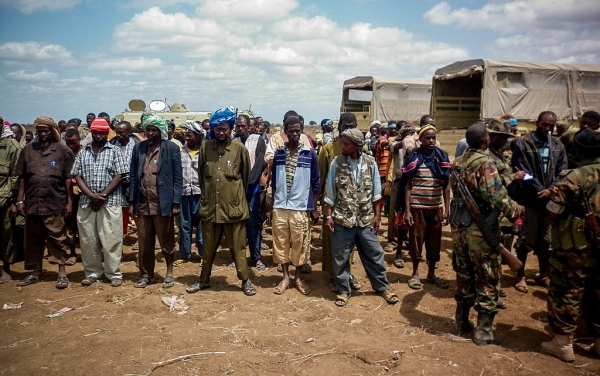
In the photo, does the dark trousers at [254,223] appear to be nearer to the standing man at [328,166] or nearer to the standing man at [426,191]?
the standing man at [328,166]

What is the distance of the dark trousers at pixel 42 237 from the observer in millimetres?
5230

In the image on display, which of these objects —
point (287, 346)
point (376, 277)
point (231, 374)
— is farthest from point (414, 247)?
point (231, 374)

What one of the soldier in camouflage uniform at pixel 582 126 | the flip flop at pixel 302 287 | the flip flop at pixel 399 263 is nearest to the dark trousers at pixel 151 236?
the flip flop at pixel 302 287

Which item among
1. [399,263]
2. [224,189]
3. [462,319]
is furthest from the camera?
[399,263]

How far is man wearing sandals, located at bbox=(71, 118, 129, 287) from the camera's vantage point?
5141 millimetres

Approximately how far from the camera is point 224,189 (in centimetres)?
484

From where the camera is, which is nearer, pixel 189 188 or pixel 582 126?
pixel 582 126

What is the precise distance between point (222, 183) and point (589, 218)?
11.6 ft

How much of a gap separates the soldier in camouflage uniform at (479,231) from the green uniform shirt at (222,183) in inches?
93.1

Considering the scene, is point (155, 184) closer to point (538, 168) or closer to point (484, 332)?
point (484, 332)

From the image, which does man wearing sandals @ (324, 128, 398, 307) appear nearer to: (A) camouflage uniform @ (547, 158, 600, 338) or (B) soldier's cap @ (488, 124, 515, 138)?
(B) soldier's cap @ (488, 124, 515, 138)

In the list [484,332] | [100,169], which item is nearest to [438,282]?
[484,332]

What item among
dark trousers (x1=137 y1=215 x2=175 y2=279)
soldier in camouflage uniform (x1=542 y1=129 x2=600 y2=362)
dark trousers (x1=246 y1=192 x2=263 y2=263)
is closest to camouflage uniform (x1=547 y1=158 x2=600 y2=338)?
soldier in camouflage uniform (x1=542 y1=129 x2=600 y2=362)


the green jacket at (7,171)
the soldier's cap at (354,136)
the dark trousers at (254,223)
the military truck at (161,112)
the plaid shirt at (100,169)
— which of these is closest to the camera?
the soldier's cap at (354,136)
